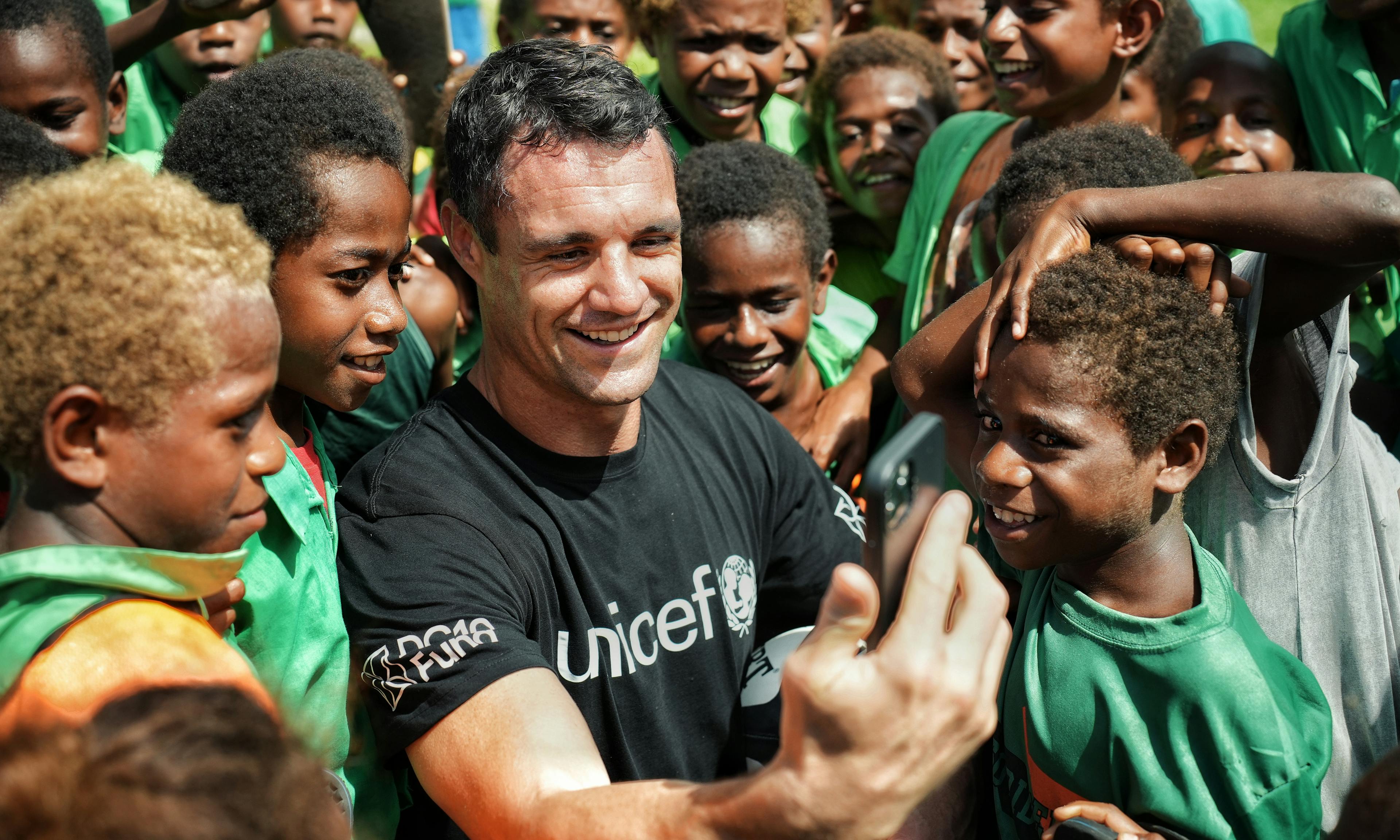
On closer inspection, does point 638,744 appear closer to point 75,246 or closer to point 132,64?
point 75,246

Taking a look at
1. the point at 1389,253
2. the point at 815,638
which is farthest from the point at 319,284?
the point at 1389,253

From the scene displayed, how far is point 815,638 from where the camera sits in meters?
1.38

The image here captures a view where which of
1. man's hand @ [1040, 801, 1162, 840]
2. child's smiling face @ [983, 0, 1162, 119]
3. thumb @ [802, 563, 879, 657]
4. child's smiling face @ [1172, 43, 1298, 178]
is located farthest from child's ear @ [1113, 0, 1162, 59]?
thumb @ [802, 563, 879, 657]

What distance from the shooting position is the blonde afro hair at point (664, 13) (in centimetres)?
474

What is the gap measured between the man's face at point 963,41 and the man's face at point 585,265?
11.0ft

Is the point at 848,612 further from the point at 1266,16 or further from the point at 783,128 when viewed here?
the point at 1266,16

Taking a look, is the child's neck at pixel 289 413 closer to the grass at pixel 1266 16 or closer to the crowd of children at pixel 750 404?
the crowd of children at pixel 750 404

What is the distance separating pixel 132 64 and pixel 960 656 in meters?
3.98

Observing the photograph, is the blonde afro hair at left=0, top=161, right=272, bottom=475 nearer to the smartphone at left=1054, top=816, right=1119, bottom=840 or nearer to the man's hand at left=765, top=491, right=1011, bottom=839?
the man's hand at left=765, top=491, right=1011, bottom=839

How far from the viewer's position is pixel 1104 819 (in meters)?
2.04

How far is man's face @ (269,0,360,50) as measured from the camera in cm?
527

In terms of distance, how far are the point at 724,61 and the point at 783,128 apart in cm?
57

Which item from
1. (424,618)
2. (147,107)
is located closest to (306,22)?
(147,107)

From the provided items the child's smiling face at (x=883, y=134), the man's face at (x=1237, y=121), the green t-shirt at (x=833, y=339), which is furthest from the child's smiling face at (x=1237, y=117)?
the green t-shirt at (x=833, y=339)
